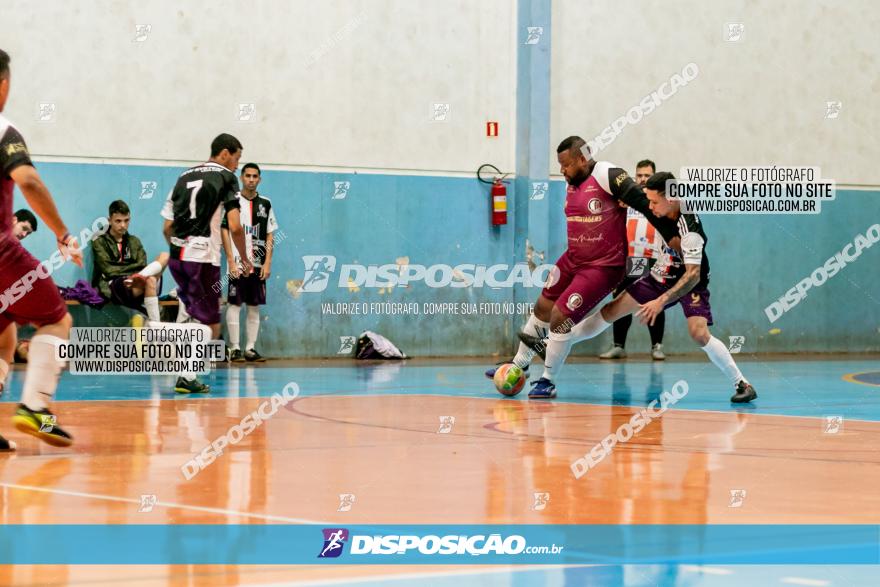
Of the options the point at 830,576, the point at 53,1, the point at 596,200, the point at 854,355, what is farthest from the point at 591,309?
the point at 854,355

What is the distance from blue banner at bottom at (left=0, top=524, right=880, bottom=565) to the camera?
4.92m

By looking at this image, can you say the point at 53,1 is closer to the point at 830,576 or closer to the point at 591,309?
the point at 591,309

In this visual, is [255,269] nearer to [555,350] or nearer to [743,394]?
[555,350]

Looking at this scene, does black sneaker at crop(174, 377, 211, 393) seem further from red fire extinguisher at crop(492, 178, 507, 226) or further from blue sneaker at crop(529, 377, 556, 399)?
red fire extinguisher at crop(492, 178, 507, 226)

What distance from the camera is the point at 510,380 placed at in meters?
12.2

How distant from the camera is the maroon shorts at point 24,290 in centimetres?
758

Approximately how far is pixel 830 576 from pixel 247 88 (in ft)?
47.9

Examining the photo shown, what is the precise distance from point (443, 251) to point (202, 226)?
7583mm

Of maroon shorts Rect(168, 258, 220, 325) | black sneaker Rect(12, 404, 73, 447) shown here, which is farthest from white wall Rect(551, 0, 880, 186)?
black sneaker Rect(12, 404, 73, 447)

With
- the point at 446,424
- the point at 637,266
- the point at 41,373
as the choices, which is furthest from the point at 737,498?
the point at 637,266

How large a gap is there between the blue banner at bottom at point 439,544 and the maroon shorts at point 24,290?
243cm

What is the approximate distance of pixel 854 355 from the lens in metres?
21.5

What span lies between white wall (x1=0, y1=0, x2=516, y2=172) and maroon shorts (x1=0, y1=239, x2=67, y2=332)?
31.9 feet

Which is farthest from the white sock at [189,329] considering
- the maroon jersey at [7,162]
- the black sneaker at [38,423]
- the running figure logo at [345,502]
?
the running figure logo at [345,502]
